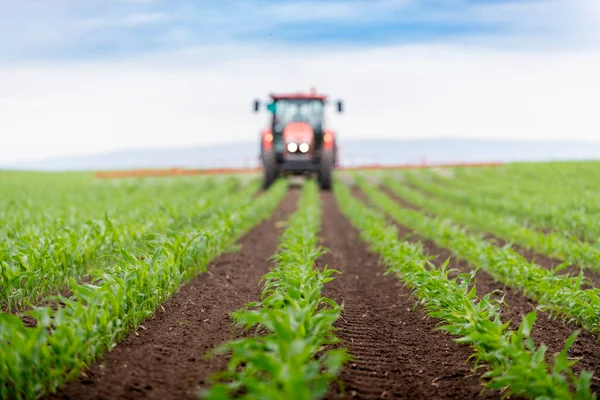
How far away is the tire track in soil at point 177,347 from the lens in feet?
14.2

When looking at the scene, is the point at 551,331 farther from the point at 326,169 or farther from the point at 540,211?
the point at 326,169

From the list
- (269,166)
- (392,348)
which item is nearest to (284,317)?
(392,348)

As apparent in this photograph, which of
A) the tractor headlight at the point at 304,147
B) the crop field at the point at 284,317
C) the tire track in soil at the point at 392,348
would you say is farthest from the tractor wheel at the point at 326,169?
the tire track in soil at the point at 392,348

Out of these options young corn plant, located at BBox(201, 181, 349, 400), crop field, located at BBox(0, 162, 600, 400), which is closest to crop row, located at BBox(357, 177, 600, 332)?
crop field, located at BBox(0, 162, 600, 400)

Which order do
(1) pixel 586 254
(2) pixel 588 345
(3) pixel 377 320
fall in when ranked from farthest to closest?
(1) pixel 586 254, (3) pixel 377 320, (2) pixel 588 345

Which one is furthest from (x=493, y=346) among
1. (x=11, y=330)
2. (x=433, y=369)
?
(x=11, y=330)

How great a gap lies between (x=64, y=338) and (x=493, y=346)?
2.92 metres

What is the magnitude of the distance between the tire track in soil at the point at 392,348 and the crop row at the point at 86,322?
174cm

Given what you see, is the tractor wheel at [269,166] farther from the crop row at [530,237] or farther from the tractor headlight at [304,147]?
the crop row at [530,237]

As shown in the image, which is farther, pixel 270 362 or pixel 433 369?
pixel 433 369

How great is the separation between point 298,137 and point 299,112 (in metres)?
1.09

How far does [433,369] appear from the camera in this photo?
5.13 metres

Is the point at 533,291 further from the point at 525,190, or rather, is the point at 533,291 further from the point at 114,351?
the point at 525,190

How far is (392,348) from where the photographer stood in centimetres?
567
